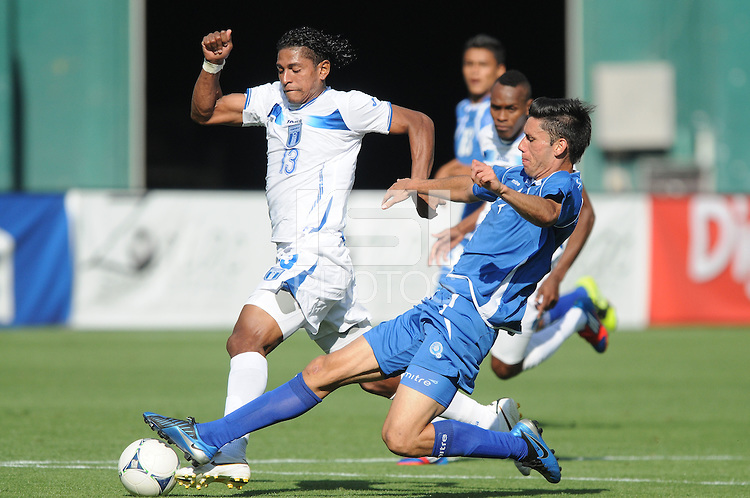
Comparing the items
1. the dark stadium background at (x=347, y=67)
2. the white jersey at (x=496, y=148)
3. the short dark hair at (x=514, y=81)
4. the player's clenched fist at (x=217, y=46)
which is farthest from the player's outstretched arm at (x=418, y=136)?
the dark stadium background at (x=347, y=67)

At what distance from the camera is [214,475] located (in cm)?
493

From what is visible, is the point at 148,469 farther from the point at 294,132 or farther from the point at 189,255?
the point at 189,255

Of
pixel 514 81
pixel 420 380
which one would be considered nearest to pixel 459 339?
pixel 420 380

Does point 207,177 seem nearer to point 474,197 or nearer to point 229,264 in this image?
point 229,264

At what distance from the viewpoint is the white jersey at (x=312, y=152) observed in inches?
220

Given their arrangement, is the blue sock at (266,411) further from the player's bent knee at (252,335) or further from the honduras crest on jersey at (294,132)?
the honduras crest on jersey at (294,132)

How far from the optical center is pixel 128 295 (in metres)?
13.9

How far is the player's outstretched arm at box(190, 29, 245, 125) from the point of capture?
569cm

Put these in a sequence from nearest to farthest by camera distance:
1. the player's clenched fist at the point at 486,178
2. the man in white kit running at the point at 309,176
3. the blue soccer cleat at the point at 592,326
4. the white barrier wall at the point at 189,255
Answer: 1. the player's clenched fist at the point at 486,178
2. the man in white kit running at the point at 309,176
3. the blue soccer cleat at the point at 592,326
4. the white barrier wall at the point at 189,255

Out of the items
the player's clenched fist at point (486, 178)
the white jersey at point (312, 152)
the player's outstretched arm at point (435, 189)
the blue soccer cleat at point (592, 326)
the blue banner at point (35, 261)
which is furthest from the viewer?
the blue banner at point (35, 261)

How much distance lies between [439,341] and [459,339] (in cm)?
9

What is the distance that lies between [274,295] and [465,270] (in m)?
1.07

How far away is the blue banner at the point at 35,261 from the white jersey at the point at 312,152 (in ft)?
28.2

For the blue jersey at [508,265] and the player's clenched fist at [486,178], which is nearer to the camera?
the player's clenched fist at [486,178]
